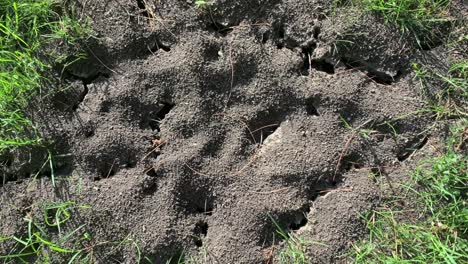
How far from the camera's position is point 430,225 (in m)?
1.77

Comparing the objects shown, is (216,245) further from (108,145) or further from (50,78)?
(50,78)

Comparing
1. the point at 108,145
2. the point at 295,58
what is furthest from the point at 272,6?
the point at 108,145

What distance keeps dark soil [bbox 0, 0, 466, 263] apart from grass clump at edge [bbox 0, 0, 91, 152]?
6 cm

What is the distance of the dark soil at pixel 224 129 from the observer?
1774 mm

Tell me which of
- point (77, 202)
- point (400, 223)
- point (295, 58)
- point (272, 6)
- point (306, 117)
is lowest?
point (400, 223)

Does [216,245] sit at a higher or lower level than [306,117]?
lower

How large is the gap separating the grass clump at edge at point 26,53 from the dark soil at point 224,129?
0.06 meters

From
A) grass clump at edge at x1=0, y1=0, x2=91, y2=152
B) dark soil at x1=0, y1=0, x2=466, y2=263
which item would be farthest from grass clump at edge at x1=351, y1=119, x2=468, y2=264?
grass clump at edge at x1=0, y1=0, x2=91, y2=152

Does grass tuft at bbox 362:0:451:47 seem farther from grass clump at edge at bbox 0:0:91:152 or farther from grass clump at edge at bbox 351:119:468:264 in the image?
grass clump at edge at bbox 0:0:91:152

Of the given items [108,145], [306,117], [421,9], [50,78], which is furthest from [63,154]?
[421,9]

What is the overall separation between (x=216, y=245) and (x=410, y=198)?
74 centimetres

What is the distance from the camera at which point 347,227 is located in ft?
5.81

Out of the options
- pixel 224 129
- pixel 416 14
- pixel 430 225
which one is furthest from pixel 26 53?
pixel 430 225

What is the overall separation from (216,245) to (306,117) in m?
0.58
